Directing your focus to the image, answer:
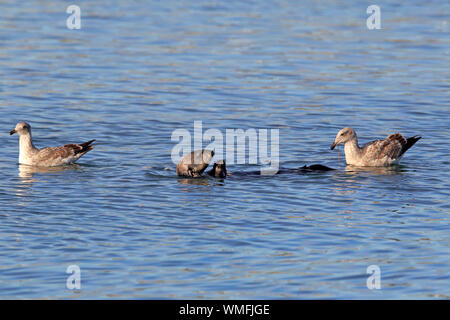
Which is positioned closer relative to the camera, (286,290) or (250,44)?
(286,290)

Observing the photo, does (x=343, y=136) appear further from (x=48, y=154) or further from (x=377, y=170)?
(x=48, y=154)

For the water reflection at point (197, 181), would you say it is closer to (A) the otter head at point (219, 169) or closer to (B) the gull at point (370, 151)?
(A) the otter head at point (219, 169)

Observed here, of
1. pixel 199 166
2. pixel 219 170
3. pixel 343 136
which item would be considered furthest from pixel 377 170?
pixel 199 166

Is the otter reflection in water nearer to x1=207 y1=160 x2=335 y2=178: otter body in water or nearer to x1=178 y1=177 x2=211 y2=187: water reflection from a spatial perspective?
x1=207 y1=160 x2=335 y2=178: otter body in water

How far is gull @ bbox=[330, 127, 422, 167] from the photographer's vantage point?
1811cm

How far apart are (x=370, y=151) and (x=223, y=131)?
435 cm

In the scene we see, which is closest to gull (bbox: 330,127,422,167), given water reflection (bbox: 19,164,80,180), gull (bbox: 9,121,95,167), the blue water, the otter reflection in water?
the blue water

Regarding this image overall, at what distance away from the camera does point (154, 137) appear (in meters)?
20.5

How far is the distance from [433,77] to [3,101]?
43.7 ft

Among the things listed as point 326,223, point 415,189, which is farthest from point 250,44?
point 326,223

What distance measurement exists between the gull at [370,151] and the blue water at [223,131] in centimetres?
36

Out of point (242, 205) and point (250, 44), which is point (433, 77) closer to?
point (250, 44)

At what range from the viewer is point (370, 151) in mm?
18188

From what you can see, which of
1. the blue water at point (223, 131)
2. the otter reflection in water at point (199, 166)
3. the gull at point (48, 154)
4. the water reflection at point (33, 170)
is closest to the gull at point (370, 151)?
the blue water at point (223, 131)
